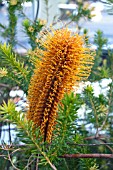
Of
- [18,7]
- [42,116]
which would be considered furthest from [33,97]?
[18,7]

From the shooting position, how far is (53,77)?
619mm

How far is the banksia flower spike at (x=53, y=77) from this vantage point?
0.62 m

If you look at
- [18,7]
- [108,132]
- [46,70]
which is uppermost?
[18,7]

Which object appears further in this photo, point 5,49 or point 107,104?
point 107,104

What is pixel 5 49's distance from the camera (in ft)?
2.27

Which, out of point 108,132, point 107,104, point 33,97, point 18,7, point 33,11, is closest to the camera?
point 33,97

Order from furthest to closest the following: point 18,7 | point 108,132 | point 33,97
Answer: point 108,132 → point 18,7 → point 33,97

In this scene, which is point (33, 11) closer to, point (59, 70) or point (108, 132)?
point (108, 132)

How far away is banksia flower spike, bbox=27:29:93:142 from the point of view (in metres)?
0.62

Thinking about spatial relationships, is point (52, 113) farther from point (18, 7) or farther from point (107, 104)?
point (18, 7)

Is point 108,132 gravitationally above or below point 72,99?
below

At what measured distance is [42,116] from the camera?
0.63 meters

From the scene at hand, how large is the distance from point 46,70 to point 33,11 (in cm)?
123

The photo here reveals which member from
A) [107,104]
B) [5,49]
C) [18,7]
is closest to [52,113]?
[5,49]
